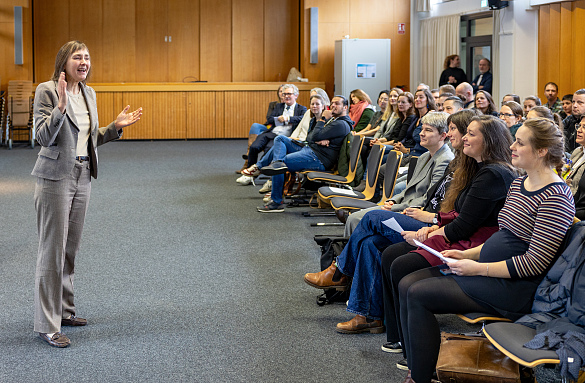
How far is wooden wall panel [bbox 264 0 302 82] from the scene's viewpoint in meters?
16.8

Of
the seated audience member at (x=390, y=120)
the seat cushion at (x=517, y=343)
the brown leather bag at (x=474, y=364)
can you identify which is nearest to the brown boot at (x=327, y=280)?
the brown leather bag at (x=474, y=364)

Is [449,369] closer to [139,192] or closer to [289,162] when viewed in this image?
[289,162]

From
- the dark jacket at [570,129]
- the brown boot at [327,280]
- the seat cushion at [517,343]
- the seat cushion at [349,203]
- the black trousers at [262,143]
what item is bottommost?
the brown boot at [327,280]

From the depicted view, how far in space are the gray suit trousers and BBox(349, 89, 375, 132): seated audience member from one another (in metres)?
6.36

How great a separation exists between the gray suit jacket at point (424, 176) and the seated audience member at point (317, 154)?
2.68 meters

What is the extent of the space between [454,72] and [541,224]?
1044 centimetres

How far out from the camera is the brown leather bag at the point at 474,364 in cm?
267

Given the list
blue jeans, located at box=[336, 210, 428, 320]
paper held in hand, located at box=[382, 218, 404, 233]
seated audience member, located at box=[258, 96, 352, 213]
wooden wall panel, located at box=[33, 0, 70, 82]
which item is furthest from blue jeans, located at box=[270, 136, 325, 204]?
wooden wall panel, located at box=[33, 0, 70, 82]

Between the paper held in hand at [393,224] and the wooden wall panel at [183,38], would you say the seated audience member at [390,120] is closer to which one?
the paper held in hand at [393,224]

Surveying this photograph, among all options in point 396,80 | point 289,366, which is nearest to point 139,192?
point 289,366

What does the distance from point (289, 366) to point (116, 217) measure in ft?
13.9

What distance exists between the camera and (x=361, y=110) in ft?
32.5

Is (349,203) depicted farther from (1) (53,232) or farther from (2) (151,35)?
(2) (151,35)

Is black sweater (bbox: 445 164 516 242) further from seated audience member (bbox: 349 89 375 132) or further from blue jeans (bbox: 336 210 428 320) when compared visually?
seated audience member (bbox: 349 89 375 132)
